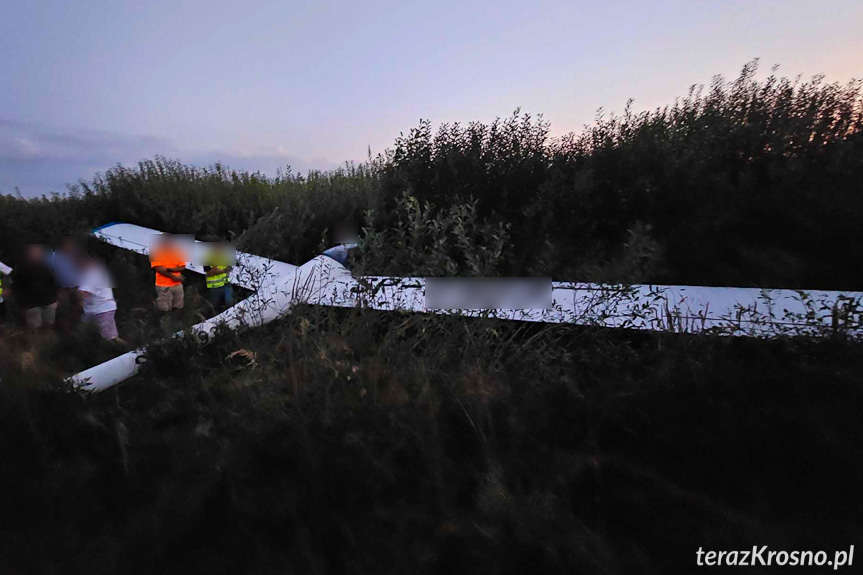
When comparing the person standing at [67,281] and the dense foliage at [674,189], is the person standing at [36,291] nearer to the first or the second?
the person standing at [67,281]

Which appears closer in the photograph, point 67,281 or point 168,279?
point 67,281

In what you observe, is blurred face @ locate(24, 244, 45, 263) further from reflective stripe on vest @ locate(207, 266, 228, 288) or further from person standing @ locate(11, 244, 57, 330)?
reflective stripe on vest @ locate(207, 266, 228, 288)

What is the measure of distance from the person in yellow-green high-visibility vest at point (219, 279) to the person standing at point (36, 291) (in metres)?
1.61

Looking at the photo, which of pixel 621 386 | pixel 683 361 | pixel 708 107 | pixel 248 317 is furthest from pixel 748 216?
pixel 248 317

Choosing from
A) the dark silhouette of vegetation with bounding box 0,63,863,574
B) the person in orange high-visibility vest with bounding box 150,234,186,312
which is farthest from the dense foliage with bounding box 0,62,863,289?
the person in orange high-visibility vest with bounding box 150,234,186,312

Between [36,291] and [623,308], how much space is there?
19.1ft

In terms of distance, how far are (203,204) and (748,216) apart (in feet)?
29.1

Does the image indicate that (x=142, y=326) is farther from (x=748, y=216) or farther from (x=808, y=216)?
(x=808, y=216)

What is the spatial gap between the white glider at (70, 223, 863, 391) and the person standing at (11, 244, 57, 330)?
8.78 feet

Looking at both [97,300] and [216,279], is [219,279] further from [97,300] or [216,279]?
[97,300]

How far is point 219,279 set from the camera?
244 inches

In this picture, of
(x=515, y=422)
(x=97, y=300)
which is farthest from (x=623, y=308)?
(x=97, y=300)

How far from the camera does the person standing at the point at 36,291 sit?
5902mm

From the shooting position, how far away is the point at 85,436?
2.98m
